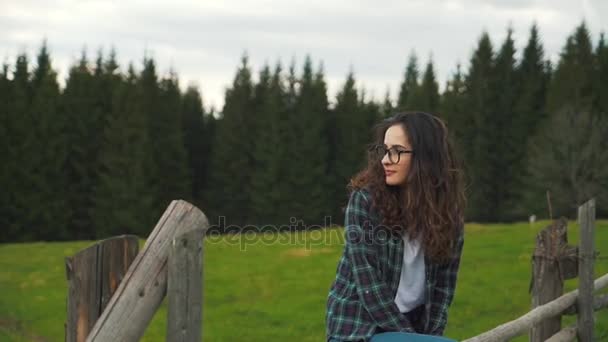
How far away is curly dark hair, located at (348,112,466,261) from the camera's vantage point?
2936 mm

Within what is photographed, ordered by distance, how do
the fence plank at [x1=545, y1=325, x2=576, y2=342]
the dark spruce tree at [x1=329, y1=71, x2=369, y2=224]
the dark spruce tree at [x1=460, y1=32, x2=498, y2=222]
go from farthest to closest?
the dark spruce tree at [x1=329, y1=71, x2=369, y2=224], the dark spruce tree at [x1=460, y1=32, x2=498, y2=222], the fence plank at [x1=545, y1=325, x2=576, y2=342]

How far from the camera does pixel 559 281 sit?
5934 millimetres

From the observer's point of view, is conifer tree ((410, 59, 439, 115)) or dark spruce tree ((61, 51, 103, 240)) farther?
conifer tree ((410, 59, 439, 115))

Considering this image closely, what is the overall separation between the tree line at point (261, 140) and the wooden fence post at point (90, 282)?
31.6 m

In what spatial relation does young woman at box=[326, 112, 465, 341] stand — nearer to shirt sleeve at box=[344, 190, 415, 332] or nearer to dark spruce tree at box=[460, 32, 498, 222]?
shirt sleeve at box=[344, 190, 415, 332]

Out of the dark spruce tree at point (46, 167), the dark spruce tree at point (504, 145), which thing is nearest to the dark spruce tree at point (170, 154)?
the dark spruce tree at point (46, 167)

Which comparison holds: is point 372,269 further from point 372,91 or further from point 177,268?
point 372,91

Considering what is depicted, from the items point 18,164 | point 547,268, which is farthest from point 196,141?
point 547,268

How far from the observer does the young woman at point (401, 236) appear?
283 centimetres

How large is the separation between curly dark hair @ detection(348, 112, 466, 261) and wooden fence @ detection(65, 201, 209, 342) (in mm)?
823

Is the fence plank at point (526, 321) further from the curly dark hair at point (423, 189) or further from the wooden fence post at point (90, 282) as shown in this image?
the wooden fence post at point (90, 282)

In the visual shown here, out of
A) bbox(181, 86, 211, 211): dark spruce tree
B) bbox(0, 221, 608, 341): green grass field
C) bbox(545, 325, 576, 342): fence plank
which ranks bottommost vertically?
bbox(0, 221, 608, 341): green grass field

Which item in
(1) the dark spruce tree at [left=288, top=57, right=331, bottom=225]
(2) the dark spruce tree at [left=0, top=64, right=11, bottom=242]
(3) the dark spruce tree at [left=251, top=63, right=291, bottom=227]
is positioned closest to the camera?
(2) the dark spruce tree at [left=0, top=64, right=11, bottom=242]

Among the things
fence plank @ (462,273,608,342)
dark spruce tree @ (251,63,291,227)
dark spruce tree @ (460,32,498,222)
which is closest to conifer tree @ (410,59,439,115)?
dark spruce tree @ (460,32,498,222)
